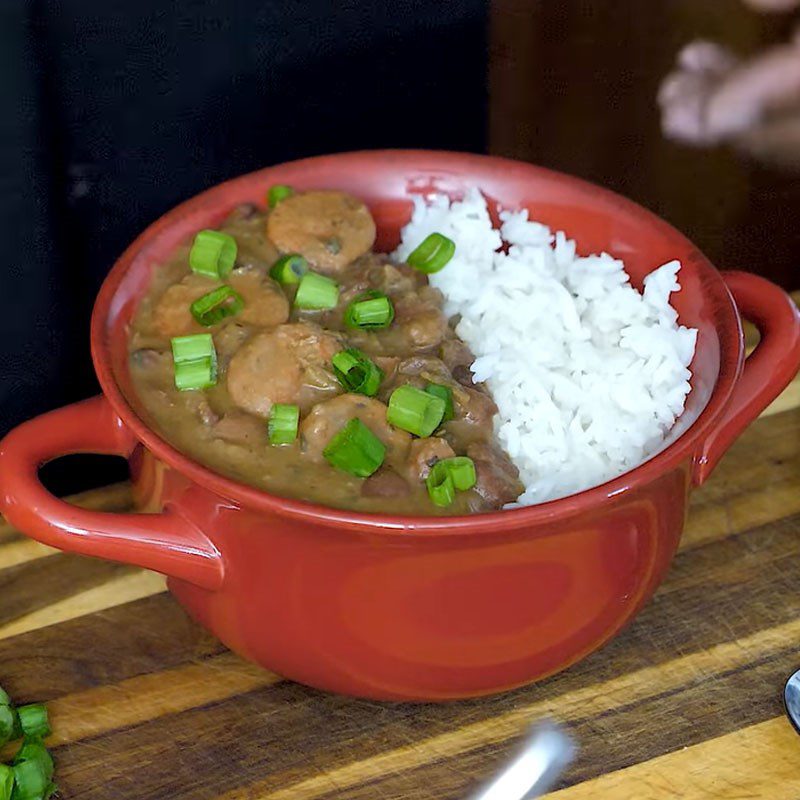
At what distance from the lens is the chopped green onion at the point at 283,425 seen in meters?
1.77

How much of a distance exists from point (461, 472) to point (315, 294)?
0.42m

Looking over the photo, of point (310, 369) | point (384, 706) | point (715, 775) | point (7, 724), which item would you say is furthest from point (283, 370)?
point (715, 775)

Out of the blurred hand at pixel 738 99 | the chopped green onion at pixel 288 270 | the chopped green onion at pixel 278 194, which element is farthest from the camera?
the blurred hand at pixel 738 99

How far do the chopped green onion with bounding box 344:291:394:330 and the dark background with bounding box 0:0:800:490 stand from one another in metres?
0.55

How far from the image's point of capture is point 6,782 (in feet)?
5.56

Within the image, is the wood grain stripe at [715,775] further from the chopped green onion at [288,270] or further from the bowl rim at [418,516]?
the chopped green onion at [288,270]

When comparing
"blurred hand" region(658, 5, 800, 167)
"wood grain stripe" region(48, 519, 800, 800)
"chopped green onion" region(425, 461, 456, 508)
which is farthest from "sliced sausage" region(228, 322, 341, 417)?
"blurred hand" region(658, 5, 800, 167)

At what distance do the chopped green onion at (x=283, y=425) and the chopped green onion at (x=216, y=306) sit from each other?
0.23 meters

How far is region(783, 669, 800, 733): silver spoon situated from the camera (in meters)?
1.87

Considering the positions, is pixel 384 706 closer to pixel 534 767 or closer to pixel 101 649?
pixel 534 767

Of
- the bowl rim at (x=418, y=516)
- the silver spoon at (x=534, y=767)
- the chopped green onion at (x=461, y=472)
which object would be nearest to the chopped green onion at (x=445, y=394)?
the chopped green onion at (x=461, y=472)

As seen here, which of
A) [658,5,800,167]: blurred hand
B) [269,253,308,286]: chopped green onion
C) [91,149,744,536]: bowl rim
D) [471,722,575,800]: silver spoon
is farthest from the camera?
[658,5,800,167]: blurred hand

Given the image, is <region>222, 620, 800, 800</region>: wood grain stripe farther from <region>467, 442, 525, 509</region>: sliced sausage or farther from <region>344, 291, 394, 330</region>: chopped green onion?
<region>344, 291, 394, 330</region>: chopped green onion

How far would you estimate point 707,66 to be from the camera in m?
2.84
